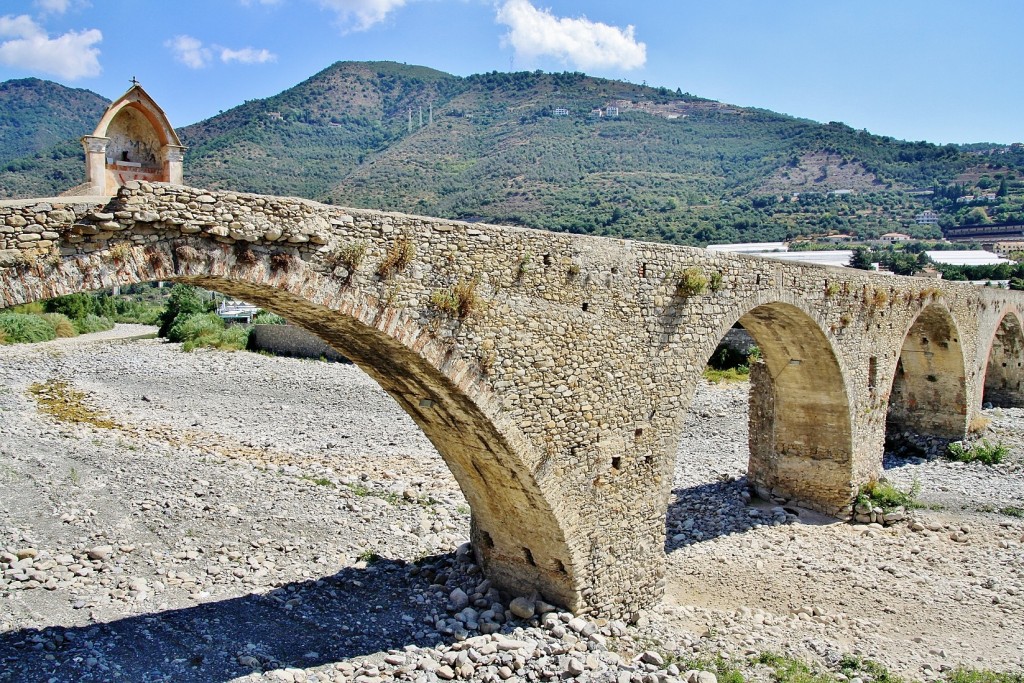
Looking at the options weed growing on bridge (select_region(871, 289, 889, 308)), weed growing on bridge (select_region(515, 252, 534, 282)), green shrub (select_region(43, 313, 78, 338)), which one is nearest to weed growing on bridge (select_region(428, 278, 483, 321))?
weed growing on bridge (select_region(515, 252, 534, 282))

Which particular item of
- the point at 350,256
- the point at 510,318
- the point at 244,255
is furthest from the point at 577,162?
the point at 244,255

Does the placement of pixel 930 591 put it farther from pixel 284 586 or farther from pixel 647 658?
pixel 284 586

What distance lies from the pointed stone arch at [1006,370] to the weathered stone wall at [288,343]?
70.5 ft

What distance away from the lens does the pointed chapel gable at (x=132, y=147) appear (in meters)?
5.59

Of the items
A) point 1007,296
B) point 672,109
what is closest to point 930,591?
point 1007,296

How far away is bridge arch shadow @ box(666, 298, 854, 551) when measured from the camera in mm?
12016

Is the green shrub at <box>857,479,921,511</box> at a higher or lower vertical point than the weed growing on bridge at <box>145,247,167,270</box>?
lower

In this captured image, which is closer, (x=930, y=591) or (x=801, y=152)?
(x=930, y=591)

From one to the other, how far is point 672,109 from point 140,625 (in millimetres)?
74640

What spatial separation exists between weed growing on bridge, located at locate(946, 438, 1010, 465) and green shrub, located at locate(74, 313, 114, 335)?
112 ft

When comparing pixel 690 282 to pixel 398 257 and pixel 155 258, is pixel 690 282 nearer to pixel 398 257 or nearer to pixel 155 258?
pixel 398 257

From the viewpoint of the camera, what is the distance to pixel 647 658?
753 cm

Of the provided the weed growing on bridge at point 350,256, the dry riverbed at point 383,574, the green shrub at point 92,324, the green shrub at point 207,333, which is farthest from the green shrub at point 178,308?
the weed growing on bridge at point 350,256

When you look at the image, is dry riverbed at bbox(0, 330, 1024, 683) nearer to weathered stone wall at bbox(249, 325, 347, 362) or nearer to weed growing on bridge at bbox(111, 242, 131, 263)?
weed growing on bridge at bbox(111, 242, 131, 263)
